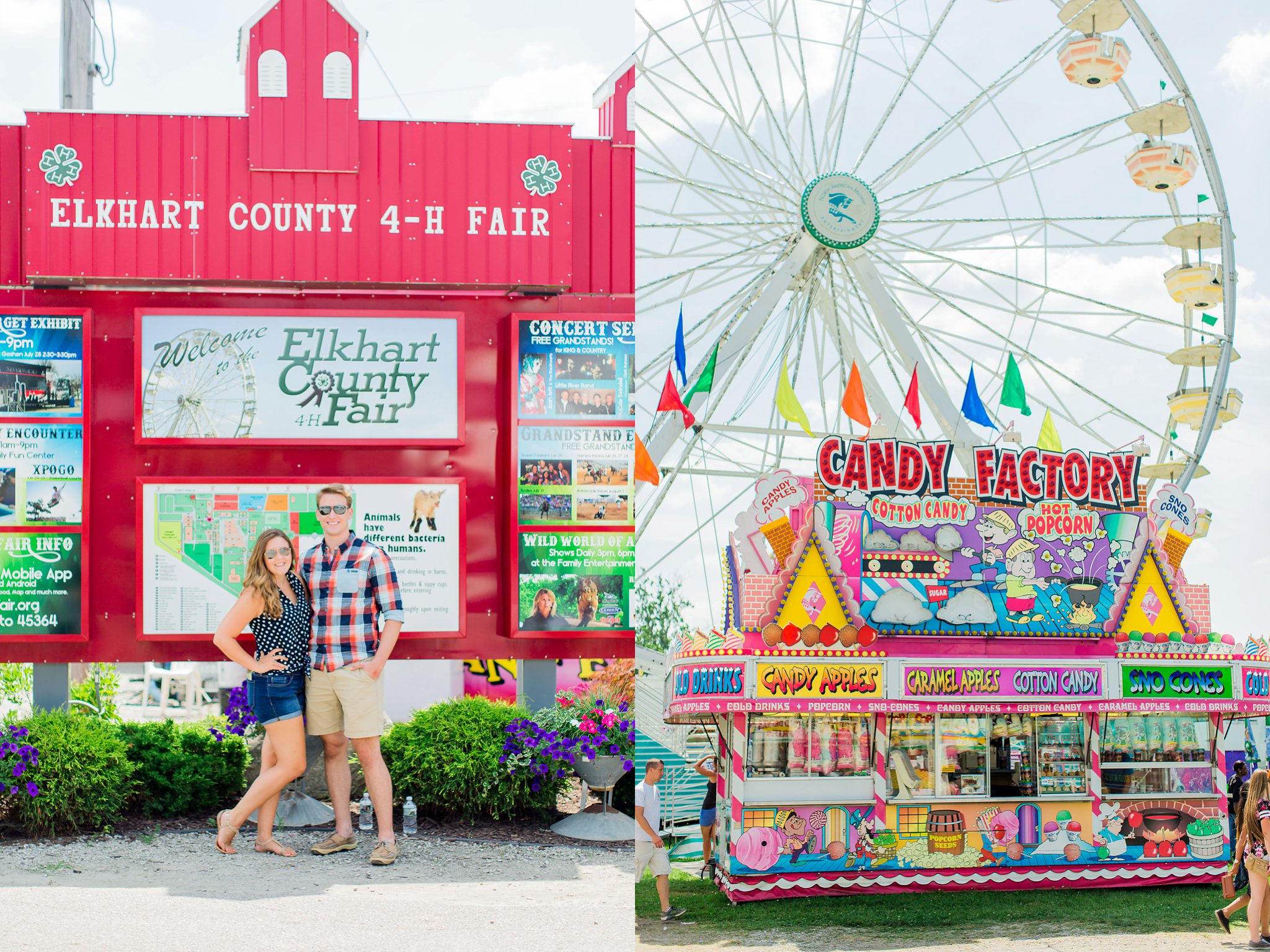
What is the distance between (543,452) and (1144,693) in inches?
150

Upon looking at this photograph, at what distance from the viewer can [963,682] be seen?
252 inches

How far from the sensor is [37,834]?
6172 mm

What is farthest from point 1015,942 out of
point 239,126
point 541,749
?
point 239,126

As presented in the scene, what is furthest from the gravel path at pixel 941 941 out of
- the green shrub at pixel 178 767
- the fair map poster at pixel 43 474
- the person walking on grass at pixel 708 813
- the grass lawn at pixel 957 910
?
the fair map poster at pixel 43 474

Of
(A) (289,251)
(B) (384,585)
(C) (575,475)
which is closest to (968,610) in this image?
(C) (575,475)

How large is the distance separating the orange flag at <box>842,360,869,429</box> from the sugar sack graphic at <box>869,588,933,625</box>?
1756 mm

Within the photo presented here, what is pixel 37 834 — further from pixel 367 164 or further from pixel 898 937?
Answer: pixel 898 937

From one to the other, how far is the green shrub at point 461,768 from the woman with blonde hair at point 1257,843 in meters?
3.65

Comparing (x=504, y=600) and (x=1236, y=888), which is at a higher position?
(x=504, y=600)

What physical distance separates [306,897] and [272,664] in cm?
125

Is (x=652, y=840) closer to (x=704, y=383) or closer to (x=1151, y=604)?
(x=1151, y=604)

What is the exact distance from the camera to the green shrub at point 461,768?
655 centimetres

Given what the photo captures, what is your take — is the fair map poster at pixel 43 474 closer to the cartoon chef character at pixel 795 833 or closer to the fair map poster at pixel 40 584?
the fair map poster at pixel 40 584

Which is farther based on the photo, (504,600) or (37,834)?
(504,600)
